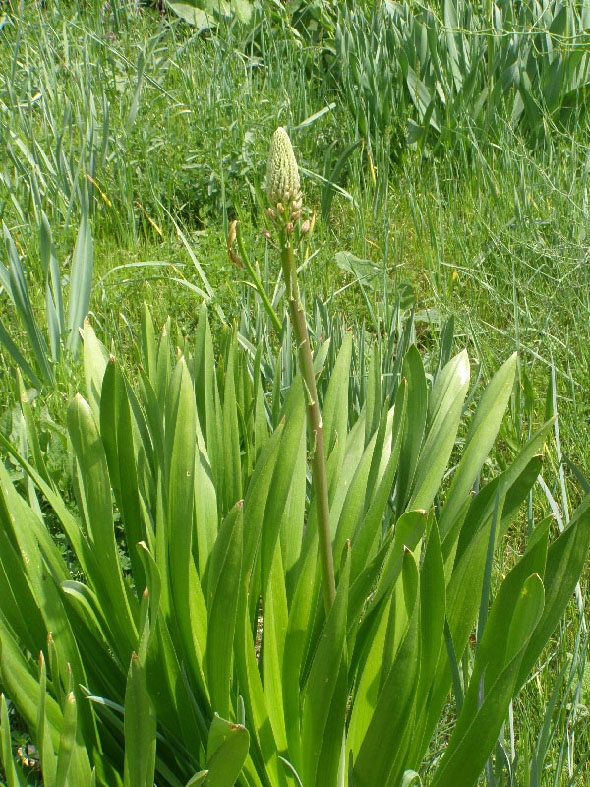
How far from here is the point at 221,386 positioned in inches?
59.4

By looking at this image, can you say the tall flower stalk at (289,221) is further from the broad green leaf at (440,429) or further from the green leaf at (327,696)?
the broad green leaf at (440,429)

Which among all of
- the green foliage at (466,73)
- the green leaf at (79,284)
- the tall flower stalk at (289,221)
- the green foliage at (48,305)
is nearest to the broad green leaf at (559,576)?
the tall flower stalk at (289,221)

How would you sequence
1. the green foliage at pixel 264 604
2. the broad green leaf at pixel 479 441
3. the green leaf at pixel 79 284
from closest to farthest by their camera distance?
the green foliage at pixel 264 604 → the broad green leaf at pixel 479 441 → the green leaf at pixel 79 284

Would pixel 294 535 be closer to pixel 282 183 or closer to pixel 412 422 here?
pixel 412 422

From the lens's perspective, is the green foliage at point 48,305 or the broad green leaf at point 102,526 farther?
the green foliage at point 48,305

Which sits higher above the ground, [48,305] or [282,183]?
[282,183]

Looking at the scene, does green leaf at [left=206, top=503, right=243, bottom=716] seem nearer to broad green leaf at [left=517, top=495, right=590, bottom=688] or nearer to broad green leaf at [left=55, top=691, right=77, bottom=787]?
broad green leaf at [left=55, top=691, right=77, bottom=787]

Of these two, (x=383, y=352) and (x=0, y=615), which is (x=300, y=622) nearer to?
(x=0, y=615)

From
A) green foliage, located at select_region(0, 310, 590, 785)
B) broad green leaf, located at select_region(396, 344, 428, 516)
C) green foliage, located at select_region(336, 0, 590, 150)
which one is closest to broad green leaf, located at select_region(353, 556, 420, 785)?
green foliage, located at select_region(0, 310, 590, 785)

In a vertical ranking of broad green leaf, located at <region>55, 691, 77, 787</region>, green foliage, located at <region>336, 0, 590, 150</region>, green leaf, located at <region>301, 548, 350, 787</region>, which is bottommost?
green leaf, located at <region>301, 548, 350, 787</region>

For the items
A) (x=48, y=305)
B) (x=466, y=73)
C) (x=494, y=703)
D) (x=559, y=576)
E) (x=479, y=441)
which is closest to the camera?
(x=494, y=703)

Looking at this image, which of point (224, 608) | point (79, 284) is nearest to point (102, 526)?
point (224, 608)

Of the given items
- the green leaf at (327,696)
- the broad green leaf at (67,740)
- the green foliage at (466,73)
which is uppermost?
the green foliage at (466,73)

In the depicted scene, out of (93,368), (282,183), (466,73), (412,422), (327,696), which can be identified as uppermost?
(282,183)
